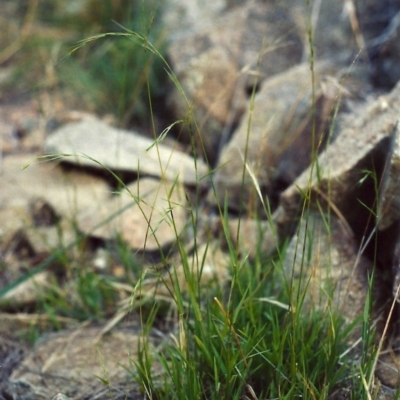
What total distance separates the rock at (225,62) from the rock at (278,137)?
228mm

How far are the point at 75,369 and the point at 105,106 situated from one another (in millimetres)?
1836

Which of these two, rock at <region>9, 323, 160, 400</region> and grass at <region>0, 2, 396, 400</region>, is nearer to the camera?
grass at <region>0, 2, 396, 400</region>

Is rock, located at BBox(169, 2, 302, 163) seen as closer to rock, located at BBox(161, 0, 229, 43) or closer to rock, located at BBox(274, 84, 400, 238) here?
rock, located at BBox(161, 0, 229, 43)

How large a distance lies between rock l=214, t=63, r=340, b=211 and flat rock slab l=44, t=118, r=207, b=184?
0.65ft

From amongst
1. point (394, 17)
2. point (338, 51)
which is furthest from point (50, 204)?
point (394, 17)

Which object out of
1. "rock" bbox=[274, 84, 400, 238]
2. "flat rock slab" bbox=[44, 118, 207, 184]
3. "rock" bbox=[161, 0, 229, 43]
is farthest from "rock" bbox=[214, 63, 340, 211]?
"rock" bbox=[161, 0, 229, 43]

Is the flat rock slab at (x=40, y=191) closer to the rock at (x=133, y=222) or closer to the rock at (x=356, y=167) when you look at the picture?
the rock at (x=133, y=222)

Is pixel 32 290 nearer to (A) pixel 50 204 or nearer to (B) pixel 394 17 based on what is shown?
(A) pixel 50 204

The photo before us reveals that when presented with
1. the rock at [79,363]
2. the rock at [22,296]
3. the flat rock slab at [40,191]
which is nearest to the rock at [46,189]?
the flat rock slab at [40,191]

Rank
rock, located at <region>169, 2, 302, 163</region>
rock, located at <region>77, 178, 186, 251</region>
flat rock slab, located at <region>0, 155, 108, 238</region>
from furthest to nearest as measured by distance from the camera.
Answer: rock, located at <region>169, 2, 302, 163</region>
flat rock slab, located at <region>0, 155, 108, 238</region>
rock, located at <region>77, 178, 186, 251</region>

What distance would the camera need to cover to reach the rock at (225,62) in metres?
3.04

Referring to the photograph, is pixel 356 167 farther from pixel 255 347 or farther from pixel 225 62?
pixel 225 62

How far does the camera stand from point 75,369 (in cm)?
191

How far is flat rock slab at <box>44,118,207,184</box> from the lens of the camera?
9.23ft
